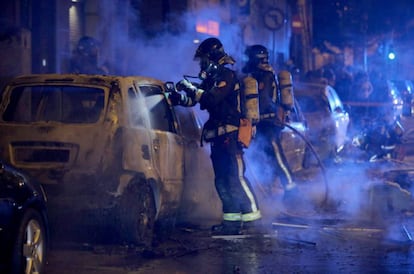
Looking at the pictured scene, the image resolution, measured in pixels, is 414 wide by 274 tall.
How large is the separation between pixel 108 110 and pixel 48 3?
22.0ft

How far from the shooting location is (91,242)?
7.27 meters

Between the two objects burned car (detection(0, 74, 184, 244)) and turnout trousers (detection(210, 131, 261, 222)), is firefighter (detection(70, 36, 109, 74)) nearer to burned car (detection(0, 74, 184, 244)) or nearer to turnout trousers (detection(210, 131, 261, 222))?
burned car (detection(0, 74, 184, 244))

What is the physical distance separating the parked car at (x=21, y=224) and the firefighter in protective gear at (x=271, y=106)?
4.64 m

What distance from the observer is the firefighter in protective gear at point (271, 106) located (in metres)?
10.2

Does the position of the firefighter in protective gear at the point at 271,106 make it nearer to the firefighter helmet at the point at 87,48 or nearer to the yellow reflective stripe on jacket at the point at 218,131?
the yellow reflective stripe on jacket at the point at 218,131

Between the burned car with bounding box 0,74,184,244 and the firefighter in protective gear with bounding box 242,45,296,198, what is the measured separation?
2484 mm

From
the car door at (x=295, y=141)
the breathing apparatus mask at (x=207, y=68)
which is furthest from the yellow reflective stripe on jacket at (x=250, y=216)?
the car door at (x=295, y=141)

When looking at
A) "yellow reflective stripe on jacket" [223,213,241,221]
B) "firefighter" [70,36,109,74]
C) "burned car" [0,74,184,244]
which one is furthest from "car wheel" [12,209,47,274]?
"firefighter" [70,36,109,74]

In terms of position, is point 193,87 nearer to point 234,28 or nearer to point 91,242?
point 91,242

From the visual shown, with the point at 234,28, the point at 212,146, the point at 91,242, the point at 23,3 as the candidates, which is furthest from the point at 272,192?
the point at 234,28

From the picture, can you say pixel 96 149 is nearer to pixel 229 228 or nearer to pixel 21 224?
pixel 21 224

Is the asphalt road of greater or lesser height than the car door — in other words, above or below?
below

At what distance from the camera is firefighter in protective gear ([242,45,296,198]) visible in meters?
10.2

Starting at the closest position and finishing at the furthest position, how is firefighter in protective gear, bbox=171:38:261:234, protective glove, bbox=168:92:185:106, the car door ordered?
protective glove, bbox=168:92:185:106
firefighter in protective gear, bbox=171:38:261:234
the car door
